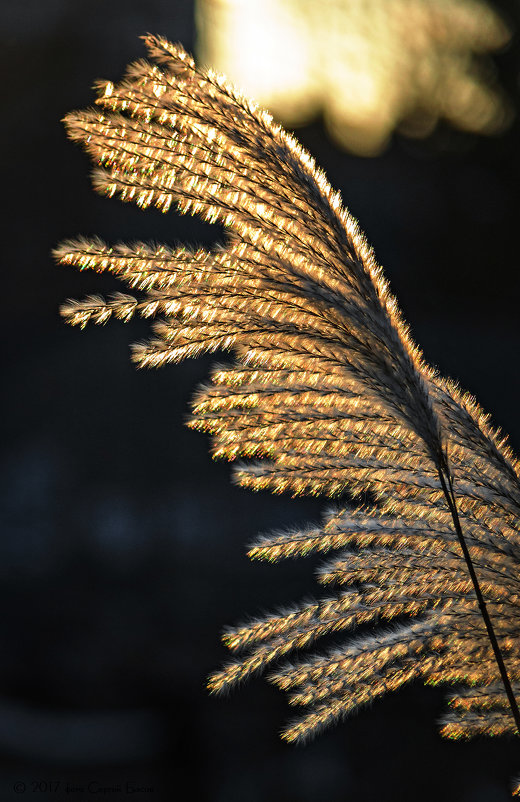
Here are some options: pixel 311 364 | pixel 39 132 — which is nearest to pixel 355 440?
pixel 311 364

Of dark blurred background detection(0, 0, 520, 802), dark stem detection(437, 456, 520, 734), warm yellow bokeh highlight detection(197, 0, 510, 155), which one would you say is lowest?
dark stem detection(437, 456, 520, 734)

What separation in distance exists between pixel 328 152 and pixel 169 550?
180 centimetres

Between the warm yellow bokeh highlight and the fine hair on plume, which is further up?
the warm yellow bokeh highlight

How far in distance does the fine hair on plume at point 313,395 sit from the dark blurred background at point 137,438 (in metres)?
1.72

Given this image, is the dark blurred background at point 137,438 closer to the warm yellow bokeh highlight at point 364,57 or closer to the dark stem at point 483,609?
the warm yellow bokeh highlight at point 364,57

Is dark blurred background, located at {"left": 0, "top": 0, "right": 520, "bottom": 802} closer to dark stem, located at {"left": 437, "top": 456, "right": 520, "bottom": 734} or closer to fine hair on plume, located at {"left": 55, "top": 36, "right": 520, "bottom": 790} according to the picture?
fine hair on plume, located at {"left": 55, "top": 36, "right": 520, "bottom": 790}

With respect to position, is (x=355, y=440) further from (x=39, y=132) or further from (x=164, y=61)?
(x=39, y=132)

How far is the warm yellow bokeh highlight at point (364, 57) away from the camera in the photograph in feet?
7.45

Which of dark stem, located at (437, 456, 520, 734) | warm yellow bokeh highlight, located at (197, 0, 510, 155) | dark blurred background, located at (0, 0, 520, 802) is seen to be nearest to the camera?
dark stem, located at (437, 456, 520, 734)

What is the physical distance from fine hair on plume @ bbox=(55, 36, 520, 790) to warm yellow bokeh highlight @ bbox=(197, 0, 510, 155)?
176 centimetres

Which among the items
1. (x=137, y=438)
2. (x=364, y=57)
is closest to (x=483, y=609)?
(x=137, y=438)

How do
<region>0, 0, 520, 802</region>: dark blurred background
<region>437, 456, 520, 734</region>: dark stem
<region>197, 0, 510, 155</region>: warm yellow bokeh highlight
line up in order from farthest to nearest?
<region>0, 0, 520, 802</region>: dark blurred background → <region>197, 0, 510, 155</region>: warm yellow bokeh highlight → <region>437, 456, 520, 734</region>: dark stem

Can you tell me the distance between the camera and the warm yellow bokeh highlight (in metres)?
2.27

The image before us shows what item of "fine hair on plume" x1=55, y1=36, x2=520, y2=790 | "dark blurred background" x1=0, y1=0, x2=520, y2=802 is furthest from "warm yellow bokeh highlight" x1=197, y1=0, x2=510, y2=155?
"fine hair on plume" x1=55, y1=36, x2=520, y2=790
